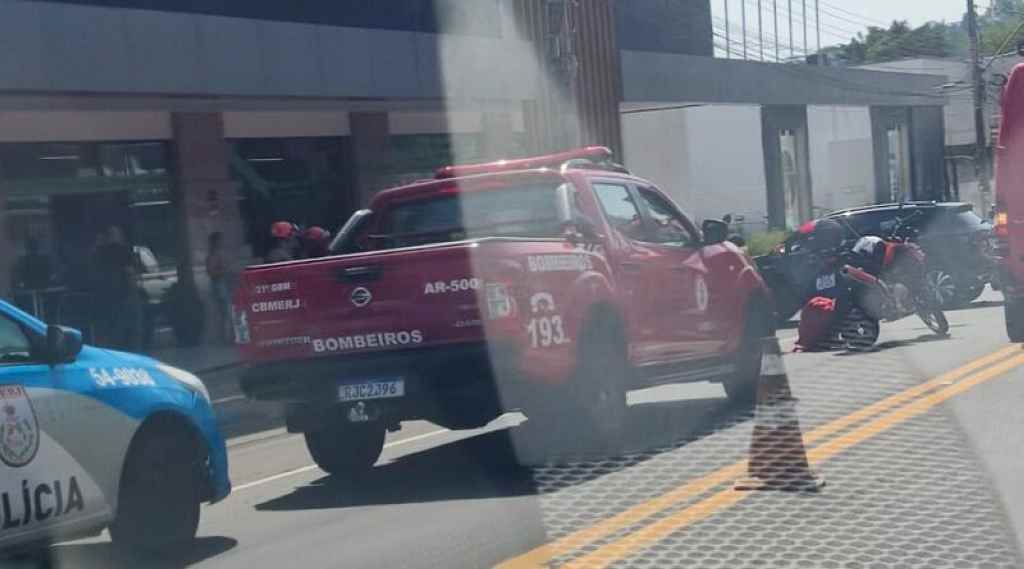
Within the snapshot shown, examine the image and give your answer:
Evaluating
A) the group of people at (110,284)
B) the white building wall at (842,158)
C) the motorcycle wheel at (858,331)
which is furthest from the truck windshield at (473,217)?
the white building wall at (842,158)

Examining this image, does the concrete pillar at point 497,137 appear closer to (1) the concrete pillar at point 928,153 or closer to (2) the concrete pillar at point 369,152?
(2) the concrete pillar at point 369,152

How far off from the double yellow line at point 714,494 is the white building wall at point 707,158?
32.4 metres

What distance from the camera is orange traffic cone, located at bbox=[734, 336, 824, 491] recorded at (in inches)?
332

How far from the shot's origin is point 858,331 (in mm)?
16047

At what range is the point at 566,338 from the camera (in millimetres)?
10016

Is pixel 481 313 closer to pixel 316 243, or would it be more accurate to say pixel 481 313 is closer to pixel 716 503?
pixel 716 503

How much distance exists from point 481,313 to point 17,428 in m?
3.15

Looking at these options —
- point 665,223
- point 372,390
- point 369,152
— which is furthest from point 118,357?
point 369,152

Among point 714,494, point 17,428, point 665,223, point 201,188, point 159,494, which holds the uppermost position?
point 201,188

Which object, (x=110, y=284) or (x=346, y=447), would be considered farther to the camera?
(x=110, y=284)

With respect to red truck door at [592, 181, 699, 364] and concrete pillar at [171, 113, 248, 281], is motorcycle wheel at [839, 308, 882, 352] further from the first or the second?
concrete pillar at [171, 113, 248, 281]

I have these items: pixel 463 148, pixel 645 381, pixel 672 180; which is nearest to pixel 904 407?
pixel 645 381

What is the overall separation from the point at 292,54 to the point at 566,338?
44.4 feet

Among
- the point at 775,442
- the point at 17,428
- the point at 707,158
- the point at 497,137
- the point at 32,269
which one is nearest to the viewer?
the point at 17,428
